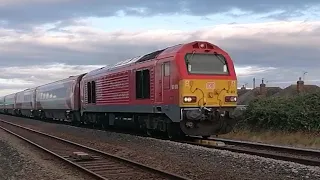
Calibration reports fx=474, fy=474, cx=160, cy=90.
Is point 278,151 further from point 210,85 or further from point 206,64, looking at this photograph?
point 206,64

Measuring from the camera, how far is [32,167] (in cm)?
1280

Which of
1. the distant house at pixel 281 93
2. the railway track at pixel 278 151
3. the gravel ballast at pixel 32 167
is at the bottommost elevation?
the gravel ballast at pixel 32 167

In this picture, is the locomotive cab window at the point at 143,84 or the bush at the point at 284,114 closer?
the locomotive cab window at the point at 143,84

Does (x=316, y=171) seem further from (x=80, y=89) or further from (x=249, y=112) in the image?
(x=80, y=89)

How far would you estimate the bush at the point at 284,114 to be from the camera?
19688 mm

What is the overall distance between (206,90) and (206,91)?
4 cm

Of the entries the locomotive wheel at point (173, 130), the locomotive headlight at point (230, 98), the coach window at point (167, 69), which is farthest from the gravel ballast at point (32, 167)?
the locomotive headlight at point (230, 98)

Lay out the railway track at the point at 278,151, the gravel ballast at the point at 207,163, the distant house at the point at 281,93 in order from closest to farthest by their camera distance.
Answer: the gravel ballast at the point at 207,163 → the railway track at the point at 278,151 → the distant house at the point at 281,93

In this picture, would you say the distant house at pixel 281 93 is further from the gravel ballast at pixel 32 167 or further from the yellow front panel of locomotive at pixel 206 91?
the gravel ballast at pixel 32 167

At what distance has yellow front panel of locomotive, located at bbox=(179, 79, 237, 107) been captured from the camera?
1680cm

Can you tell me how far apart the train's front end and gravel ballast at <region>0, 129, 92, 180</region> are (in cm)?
510

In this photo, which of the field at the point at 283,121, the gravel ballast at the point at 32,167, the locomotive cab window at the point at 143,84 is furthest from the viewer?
the locomotive cab window at the point at 143,84

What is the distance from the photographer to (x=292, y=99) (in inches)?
838

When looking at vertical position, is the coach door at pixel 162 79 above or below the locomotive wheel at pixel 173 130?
above
